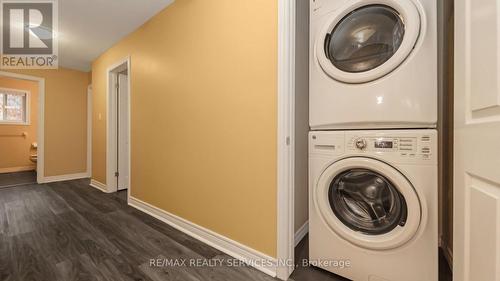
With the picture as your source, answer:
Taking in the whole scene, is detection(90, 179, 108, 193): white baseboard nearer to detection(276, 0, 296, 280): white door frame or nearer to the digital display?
detection(276, 0, 296, 280): white door frame

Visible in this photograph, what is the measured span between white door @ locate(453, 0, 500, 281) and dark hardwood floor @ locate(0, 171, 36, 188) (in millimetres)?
5437

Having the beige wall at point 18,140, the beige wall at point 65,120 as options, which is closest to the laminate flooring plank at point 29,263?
the beige wall at point 65,120

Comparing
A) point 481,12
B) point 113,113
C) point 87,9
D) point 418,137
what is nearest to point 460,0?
point 481,12

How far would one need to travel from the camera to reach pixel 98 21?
234 centimetres

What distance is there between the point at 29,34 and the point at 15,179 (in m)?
3.02

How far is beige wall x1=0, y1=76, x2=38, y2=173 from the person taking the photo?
4434 mm

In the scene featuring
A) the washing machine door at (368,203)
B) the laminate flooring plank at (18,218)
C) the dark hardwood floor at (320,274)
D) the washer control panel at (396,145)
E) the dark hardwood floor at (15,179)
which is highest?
the washer control panel at (396,145)

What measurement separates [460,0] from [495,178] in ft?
1.96

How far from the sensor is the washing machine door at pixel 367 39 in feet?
3.23

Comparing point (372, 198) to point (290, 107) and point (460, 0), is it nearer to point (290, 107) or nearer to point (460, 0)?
point (290, 107)

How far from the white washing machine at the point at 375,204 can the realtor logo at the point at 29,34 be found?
2.95 m

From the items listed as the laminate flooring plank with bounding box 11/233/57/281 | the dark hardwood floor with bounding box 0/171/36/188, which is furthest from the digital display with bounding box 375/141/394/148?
the dark hardwood floor with bounding box 0/171/36/188

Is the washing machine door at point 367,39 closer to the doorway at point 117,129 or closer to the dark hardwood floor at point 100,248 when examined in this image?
the dark hardwood floor at point 100,248

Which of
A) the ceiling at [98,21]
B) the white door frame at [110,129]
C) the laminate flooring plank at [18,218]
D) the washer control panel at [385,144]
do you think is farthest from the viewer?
the white door frame at [110,129]
